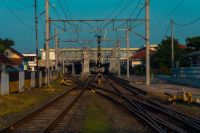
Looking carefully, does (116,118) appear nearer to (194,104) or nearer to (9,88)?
(194,104)

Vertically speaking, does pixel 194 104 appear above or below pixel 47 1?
below

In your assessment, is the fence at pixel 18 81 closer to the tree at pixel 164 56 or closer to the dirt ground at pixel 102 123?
the dirt ground at pixel 102 123

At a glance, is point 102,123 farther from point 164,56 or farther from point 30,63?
point 30,63

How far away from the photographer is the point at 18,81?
1502 inches

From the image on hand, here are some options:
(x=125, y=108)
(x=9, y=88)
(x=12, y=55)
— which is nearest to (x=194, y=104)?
(x=125, y=108)

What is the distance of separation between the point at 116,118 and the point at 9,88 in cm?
1770

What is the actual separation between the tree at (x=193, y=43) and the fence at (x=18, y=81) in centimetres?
5384

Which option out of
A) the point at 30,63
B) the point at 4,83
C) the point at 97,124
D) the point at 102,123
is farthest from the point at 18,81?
the point at 30,63

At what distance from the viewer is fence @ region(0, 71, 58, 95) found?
32.7 meters

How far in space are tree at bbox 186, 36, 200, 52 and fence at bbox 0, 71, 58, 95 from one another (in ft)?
177

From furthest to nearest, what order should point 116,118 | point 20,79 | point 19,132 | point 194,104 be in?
1. point 20,79
2. point 194,104
3. point 116,118
4. point 19,132

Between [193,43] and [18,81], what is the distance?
65751mm

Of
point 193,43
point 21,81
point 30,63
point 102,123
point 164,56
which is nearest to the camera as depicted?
point 102,123

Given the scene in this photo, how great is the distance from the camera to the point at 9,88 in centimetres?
3491
